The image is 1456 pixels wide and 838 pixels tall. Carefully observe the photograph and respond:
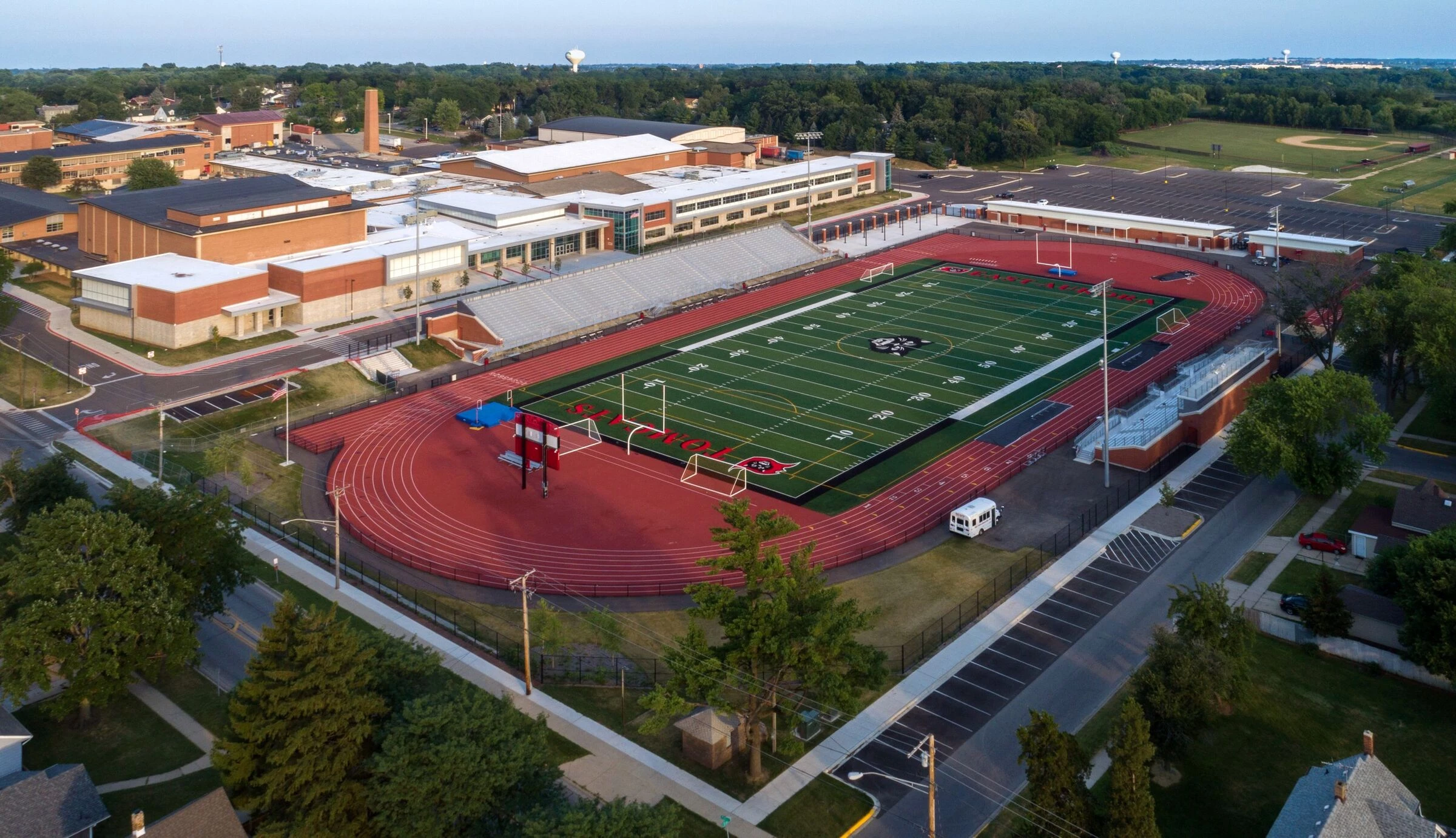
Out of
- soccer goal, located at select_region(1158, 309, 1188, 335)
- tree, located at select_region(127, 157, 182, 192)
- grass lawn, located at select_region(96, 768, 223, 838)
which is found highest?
tree, located at select_region(127, 157, 182, 192)

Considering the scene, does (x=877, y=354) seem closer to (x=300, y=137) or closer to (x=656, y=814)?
(x=656, y=814)

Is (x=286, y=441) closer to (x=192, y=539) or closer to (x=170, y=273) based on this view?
(x=192, y=539)

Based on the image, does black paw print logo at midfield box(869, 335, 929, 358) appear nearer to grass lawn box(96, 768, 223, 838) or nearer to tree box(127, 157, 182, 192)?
grass lawn box(96, 768, 223, 838)

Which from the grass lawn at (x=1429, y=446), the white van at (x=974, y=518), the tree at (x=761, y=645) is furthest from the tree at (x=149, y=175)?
the grass lawn at (x=1429, y=446)

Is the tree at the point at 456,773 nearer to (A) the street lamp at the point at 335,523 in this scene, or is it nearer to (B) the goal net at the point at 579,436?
(A) the street lamp at the point at 335,523

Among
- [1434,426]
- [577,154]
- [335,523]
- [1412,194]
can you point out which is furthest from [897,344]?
[1412,194]

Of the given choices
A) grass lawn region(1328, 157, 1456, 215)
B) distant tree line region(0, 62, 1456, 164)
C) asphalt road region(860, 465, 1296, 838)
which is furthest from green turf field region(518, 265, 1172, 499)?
distant tree line region(0, 62, 1456, 164)
